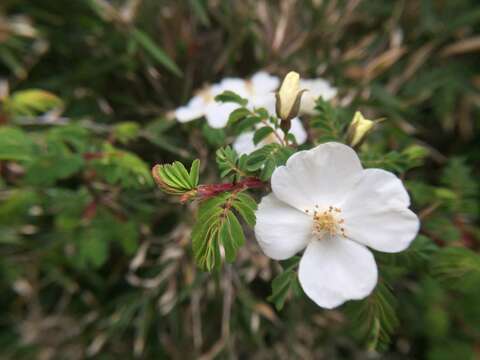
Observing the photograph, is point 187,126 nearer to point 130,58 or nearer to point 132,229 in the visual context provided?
point 132,229

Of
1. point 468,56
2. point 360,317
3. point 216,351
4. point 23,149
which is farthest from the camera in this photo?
point 468,56

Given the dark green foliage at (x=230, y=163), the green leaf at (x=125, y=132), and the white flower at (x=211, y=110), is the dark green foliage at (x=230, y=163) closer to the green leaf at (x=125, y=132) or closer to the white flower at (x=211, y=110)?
the white flower at (x=211, y=110)

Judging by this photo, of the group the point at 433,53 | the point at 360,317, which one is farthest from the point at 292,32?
the point at 360,317

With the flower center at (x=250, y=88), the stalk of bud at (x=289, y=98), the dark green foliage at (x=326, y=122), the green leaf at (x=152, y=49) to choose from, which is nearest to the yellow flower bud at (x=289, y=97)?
the stalk of bud at (x=289, y=98)

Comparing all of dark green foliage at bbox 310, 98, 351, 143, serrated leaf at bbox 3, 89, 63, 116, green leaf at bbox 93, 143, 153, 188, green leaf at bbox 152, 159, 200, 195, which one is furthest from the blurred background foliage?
green leaf at bbox 152, 159, 200, 195

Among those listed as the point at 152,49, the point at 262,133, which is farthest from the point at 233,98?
the point at 152,49

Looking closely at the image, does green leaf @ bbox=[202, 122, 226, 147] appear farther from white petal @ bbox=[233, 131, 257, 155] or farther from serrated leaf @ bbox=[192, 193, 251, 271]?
serrated leaf @ bbox=[192, 193, 251, 271]
